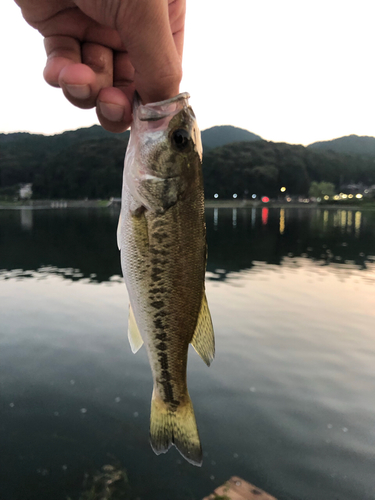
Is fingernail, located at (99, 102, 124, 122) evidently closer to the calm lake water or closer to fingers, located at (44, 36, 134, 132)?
fingers, located at (44, 36, 134, 132)

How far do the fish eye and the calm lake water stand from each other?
9191 millimetres

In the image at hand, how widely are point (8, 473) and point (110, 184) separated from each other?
613ft

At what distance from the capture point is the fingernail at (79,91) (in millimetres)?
2732

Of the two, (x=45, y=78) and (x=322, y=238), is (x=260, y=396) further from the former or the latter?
(x=322, y=238)

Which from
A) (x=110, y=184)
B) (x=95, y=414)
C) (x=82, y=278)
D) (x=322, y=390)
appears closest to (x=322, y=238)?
(x=82, y=278)

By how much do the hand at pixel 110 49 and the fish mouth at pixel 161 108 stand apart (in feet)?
0.26

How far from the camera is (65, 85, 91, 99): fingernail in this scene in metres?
2.73

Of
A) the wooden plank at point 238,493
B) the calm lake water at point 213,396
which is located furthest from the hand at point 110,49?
the calm lake water at point 213,396

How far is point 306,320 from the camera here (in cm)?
2211

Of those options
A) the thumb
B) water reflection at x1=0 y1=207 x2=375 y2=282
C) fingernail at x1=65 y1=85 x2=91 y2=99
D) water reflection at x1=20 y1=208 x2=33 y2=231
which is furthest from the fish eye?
water reflection at x1=20 y1=208 x2=33 y2=231

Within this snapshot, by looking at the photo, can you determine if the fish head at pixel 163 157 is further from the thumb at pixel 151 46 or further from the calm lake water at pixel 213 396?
the calm lake water at pixel 213 396

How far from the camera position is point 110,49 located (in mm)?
3268

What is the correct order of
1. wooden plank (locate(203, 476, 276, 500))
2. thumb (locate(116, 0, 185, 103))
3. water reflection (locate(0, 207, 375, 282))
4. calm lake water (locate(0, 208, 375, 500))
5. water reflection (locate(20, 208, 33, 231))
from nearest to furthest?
thumb (locate(116, 0, 185, 103)) < wooden plank (locate(203, 476, 276, 500)) < calm lake water (locate(0, 208, 375, 500)) < water reflection (locate(0, 207, 375, 282)) < water reflection (locate(20, 208, 33, 231))

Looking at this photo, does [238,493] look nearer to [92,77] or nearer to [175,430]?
[175,430]
